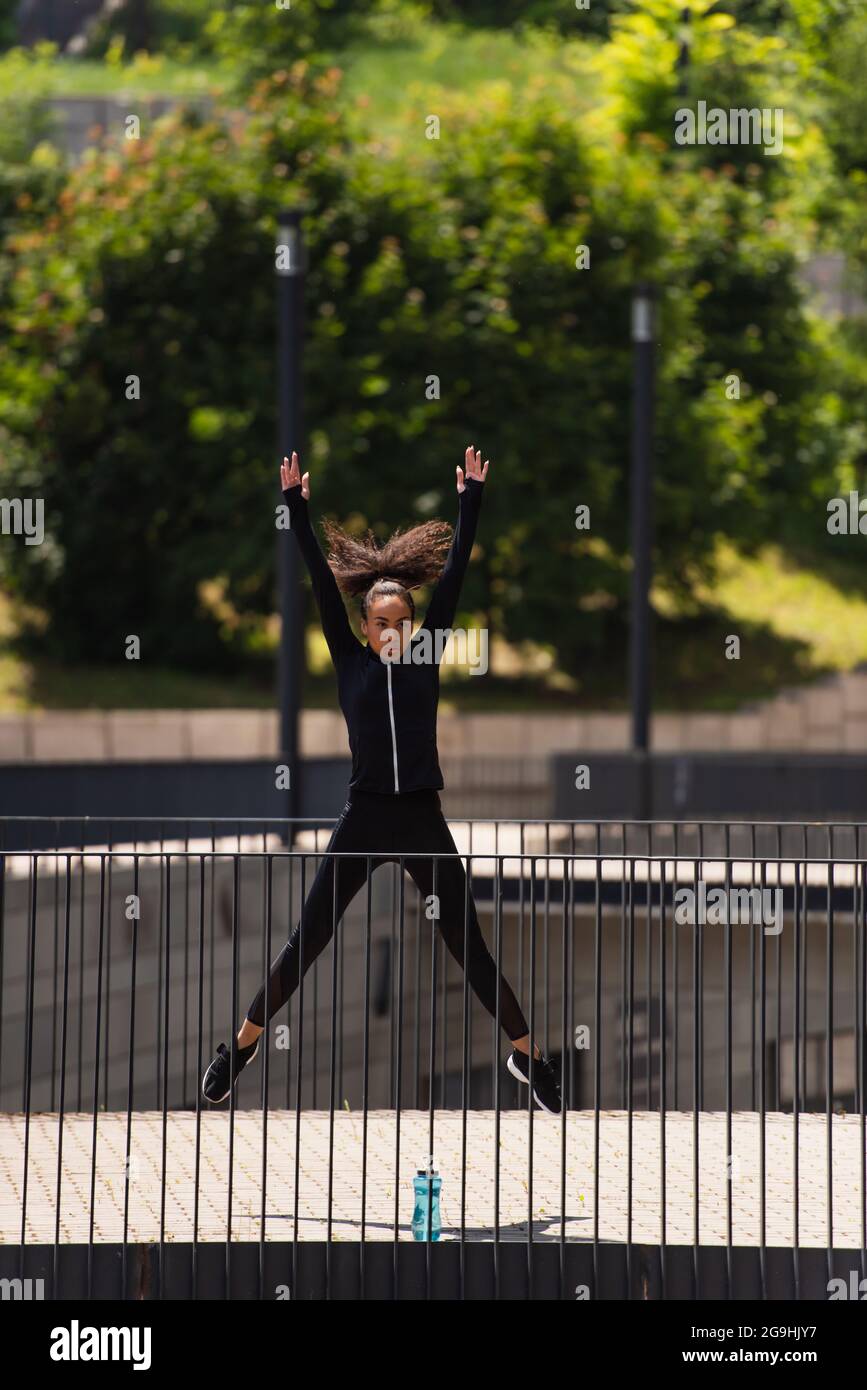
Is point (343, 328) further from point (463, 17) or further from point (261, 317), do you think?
point (463, 17)

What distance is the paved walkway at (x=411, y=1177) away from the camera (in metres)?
6.58

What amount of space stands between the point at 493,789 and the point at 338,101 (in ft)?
48.4

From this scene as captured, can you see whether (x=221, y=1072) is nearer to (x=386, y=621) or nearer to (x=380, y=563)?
(x=386, y=621)

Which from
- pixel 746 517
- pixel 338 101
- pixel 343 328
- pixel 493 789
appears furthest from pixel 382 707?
pixel 338 101

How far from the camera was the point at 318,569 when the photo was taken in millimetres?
6598

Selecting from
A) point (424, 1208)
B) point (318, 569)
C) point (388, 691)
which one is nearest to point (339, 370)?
point (318, 569)

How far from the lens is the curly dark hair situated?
6.77 metres

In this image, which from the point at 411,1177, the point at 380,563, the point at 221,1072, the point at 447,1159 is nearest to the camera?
the point at 221,1072

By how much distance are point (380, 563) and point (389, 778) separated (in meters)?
0.78

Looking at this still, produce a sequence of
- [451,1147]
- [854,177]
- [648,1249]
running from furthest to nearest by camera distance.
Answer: [854,177] → [451,1147] → [648,1249]

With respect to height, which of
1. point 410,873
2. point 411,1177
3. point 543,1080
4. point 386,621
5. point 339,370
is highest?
point 339,370

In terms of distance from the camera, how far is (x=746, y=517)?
91.9 feet

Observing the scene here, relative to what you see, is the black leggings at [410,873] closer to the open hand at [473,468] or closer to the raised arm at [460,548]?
the raised arm at [460,548]

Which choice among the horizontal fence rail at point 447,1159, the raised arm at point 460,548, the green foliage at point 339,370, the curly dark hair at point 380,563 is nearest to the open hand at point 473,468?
the raised arm at point 460,548
